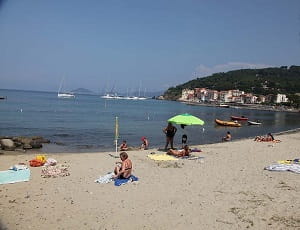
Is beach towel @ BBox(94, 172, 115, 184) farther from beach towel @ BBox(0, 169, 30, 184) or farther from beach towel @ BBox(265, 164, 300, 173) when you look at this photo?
beach towel @ BBox(265, 164, 300, 173)

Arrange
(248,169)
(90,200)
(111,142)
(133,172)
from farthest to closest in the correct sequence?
(111,142)
(248,169)
(133,172)
(90,200)

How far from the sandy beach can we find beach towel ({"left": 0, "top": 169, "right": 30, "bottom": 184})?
252mm

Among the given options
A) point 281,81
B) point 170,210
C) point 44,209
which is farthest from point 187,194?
point 281,81

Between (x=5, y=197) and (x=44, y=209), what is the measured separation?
1416mm

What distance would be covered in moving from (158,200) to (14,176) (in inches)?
180

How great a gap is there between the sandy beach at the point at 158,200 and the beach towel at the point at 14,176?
25 centimetres

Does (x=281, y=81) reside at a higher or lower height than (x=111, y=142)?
higher

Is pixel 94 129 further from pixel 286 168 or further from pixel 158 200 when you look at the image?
pixel 158 200

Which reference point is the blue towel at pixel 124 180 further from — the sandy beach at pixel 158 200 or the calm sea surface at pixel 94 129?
the calm sea surface at pixel 94 129

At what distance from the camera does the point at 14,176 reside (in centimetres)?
1024

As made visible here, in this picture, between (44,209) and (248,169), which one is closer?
(44,209)

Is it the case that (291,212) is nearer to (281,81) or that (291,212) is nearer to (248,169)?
(248,169)

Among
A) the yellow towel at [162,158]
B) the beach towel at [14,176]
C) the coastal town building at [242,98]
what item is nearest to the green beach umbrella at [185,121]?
the yellow towel at [162,158]

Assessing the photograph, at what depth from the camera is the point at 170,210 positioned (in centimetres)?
772
